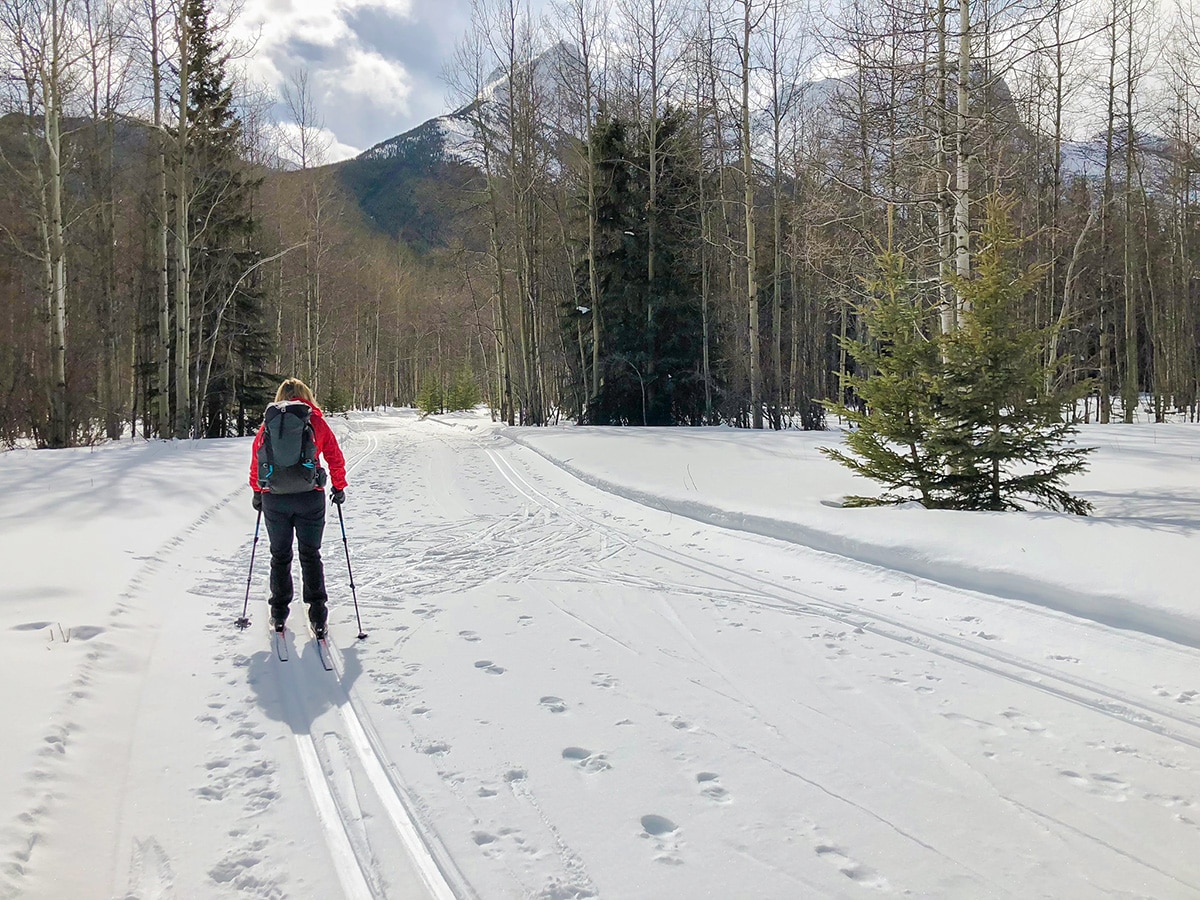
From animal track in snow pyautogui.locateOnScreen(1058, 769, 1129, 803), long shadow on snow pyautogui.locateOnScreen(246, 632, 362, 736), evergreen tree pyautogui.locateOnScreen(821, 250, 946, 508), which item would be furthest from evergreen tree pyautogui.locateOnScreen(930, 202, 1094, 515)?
long shadow on snow pyautogui.locateOnScreen(246, 632, 362, 736)

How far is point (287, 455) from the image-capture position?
517 cm

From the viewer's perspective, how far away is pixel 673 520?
30.2 feet

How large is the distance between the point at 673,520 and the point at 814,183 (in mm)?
18397

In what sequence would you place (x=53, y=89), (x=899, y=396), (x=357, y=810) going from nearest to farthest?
(x=357, y=810)
(x=899, y=396)
(x=53, y=89)

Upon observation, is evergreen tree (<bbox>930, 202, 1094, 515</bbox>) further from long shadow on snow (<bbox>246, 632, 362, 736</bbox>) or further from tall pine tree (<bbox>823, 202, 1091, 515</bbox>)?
long shadow on snow (<bbox>246, 632, 362, 736</bbox>)

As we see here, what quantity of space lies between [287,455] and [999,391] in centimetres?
730

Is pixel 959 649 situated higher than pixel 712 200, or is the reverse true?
pixel 712 200

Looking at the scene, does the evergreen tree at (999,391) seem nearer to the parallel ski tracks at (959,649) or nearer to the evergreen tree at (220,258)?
the parallel ski tracks at (959,649)

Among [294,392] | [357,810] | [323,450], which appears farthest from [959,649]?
[294,392]

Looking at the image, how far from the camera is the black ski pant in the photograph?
5.20 metres

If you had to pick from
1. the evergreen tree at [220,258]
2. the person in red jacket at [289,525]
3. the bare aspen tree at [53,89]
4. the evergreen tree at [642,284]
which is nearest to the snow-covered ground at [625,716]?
the person in red jacket at [289,525]

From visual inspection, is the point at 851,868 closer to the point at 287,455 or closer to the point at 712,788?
the point at 712,788

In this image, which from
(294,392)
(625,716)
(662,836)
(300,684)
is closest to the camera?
(662,836)

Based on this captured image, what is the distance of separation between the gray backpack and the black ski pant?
3.5 inches
